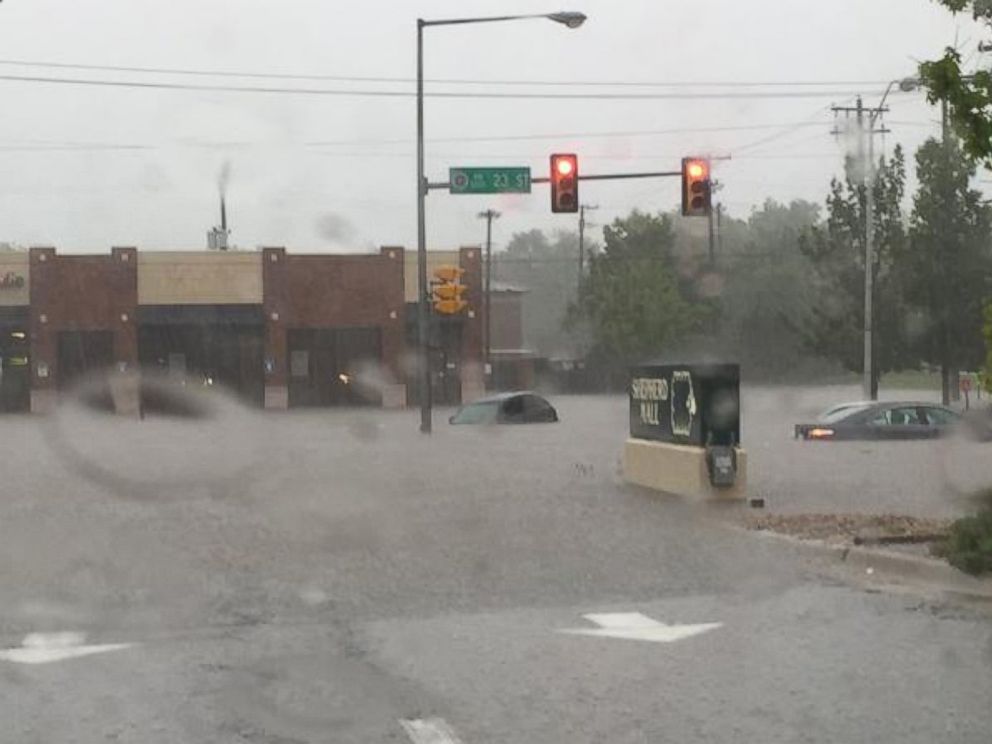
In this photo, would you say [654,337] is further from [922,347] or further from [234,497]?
[234,497]

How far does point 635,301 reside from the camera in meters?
57.1

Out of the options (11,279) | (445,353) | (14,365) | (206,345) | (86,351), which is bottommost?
(14,365)

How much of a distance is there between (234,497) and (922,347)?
104ft

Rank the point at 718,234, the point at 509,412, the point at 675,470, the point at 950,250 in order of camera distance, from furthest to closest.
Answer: the point at 718,234 → the point at 950,250 → the point at 509,412 → the point at 675,470

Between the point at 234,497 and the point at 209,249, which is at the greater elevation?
the point at 209,249

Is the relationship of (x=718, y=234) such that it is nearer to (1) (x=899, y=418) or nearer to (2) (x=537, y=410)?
(2) (x=537, y=410)

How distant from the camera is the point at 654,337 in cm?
5559

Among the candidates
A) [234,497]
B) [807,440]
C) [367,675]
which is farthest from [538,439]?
[367,675]

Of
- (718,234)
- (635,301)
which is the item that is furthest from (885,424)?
(718,234)

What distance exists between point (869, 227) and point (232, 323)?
968 inches

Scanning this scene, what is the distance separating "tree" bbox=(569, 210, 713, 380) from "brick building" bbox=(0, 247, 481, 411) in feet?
16.6

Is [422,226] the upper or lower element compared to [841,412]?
upper

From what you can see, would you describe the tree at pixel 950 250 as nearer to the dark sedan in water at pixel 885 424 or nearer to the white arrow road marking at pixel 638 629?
the dark sedan in water at pixel 885 424

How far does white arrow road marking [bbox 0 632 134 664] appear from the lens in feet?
31.0
